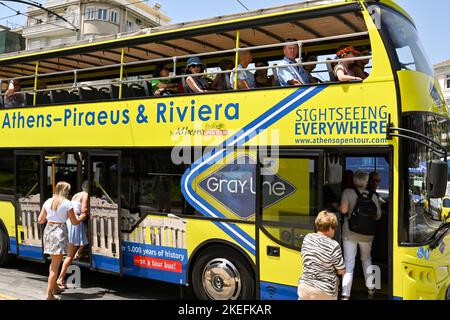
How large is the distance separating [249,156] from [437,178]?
2.27 metres

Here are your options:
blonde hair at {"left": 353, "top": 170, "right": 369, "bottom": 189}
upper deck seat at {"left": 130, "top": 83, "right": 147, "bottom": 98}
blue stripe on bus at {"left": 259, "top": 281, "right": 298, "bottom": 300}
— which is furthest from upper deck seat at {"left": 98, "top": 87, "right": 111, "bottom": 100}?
blonde hair at {"left": 353, "top": 170, "right": 369, "bottom": 189}

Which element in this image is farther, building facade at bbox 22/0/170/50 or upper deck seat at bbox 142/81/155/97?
building facade at bbox 22/0/170/50

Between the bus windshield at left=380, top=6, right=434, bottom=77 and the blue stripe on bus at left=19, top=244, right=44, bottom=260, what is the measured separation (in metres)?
6.83

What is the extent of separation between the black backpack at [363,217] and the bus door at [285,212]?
20.6 inches

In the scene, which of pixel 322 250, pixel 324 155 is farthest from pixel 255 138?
pixel 322 250

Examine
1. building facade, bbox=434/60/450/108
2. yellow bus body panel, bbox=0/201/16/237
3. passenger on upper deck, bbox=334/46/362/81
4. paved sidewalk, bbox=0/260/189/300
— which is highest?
building facade, bbox=434/60/450/108

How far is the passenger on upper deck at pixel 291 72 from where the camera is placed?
5820 millimetres

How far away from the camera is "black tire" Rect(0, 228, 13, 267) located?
8836 mm

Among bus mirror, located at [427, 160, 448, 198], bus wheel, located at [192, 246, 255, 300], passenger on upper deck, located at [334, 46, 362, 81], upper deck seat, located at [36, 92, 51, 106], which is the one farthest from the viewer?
upper deck seat, located at [36, 92, 51, 106]

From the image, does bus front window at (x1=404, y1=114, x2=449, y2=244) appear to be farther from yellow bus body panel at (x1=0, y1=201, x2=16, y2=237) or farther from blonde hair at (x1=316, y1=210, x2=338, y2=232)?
yellow bus body panel at (x1=0, y1=201, x2=16, y2=237)

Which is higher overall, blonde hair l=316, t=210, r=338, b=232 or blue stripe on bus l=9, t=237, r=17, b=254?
blonde hair l=316, t=210, r=338, b=232

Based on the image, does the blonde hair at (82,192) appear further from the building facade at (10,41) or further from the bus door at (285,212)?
the building facade at (10,41)

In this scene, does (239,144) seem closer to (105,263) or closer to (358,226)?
(358,226)

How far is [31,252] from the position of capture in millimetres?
8289
